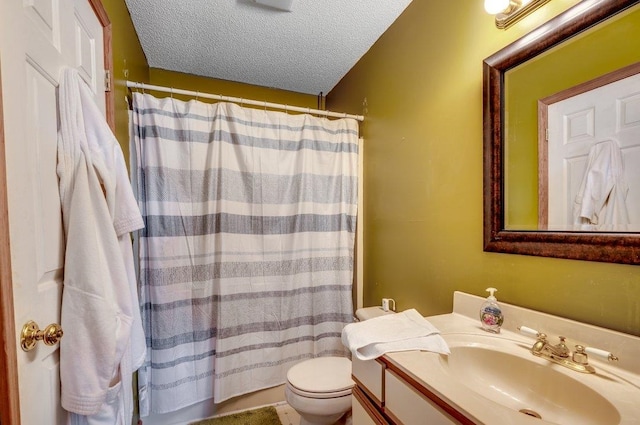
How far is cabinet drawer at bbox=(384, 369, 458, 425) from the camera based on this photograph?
0.64 meters

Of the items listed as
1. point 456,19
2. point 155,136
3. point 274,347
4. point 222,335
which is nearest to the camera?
point 456,19

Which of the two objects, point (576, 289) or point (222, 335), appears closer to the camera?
point (576, 289)

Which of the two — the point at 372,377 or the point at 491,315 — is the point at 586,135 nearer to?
the point at 491,315

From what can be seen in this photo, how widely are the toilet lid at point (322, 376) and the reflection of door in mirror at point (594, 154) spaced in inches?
44.9

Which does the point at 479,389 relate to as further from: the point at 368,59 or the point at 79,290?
the point at 368,59

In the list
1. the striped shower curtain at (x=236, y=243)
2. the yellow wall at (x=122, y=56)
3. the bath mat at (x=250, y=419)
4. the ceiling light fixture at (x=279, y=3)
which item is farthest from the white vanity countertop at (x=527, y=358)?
the ceiling light fixture at (x=279, y=3)

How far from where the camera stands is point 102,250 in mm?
828

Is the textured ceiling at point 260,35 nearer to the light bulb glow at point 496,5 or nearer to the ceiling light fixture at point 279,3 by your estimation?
the ceiling light fixture at point 279,3

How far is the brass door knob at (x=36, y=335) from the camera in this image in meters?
0.60

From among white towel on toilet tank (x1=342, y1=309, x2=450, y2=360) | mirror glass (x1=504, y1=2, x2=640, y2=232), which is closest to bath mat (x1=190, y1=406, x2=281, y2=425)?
white towel on toilet tank (x1=342, y1=309, x2=450, y2=360)

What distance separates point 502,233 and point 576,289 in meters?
0.27

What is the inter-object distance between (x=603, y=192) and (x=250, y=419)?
6.78 feet

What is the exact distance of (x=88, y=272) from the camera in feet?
2.53

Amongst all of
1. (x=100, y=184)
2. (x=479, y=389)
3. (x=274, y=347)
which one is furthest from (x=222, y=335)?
(x=479, y=389)
